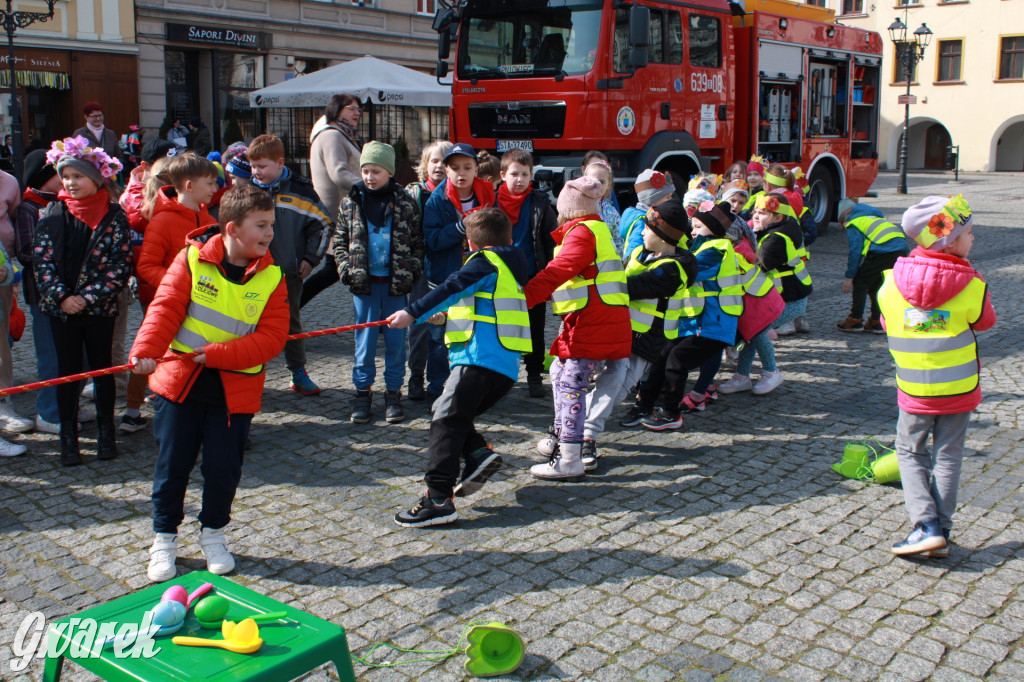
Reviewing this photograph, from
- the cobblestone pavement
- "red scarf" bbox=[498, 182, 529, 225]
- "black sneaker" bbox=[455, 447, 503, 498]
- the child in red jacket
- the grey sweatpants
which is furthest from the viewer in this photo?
"red scarf" bbox=[498, 182, 529, 225]

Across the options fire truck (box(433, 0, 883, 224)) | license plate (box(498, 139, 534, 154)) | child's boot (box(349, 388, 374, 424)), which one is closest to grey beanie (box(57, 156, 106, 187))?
child's boot (box(349, 388, 374, 424))

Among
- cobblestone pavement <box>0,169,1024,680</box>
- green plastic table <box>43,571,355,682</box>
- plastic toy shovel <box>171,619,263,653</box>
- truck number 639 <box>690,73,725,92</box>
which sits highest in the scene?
truck number 639 <box>690,73,725,92</box>

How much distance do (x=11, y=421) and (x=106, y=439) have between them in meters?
0.93

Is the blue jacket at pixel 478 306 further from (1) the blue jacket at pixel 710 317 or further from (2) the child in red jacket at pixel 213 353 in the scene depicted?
(1) the blue jacket at pixel 710 317

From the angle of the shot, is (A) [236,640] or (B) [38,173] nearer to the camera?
(A) [236,640]

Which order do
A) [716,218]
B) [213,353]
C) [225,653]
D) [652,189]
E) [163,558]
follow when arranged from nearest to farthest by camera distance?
[225,653], [213,353], [163,558], [716,218], [652,189]

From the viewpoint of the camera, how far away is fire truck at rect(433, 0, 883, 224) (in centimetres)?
1080

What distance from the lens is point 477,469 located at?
4609 mm

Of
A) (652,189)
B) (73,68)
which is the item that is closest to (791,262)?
(652,189)

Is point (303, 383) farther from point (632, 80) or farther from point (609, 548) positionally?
point (632, 80)

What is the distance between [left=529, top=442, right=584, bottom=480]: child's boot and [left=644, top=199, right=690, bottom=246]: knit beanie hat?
1341mm

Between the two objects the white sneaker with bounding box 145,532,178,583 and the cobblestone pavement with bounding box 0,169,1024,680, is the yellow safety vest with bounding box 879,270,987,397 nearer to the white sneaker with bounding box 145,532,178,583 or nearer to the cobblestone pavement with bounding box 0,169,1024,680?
the cobblestone pavement with bounding box 0,169,1024,680

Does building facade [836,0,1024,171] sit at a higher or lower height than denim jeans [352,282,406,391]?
higher

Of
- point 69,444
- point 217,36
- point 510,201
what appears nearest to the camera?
point 69,444
